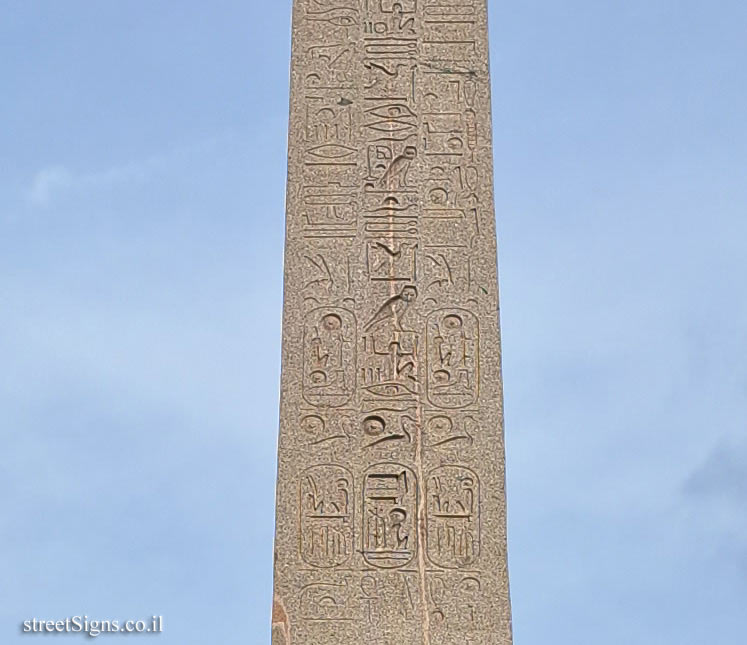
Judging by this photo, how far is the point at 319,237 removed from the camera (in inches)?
300

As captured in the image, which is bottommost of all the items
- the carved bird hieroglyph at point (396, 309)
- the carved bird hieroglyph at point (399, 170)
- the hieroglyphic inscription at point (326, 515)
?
the hieroglyphic inscription at point (326, 515)

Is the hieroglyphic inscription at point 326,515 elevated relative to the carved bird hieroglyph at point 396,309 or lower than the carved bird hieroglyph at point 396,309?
lower

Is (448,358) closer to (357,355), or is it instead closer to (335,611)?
(357,355)

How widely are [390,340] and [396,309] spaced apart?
0.11 meters

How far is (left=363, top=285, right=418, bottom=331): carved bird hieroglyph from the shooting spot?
751 centimetres

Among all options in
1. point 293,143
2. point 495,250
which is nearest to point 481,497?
point 495,250

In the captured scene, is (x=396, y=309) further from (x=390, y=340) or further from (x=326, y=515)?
(x=326, y=515)

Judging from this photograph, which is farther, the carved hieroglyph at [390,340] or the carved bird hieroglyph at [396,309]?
the carved bird hieroglyph at [396,309]

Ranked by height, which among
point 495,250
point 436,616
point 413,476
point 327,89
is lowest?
point 436,616

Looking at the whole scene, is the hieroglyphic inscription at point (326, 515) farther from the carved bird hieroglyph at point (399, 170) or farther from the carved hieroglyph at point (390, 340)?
the carved bird hieroglyph at point (399, 170)

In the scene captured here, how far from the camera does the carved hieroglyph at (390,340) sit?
723 cm

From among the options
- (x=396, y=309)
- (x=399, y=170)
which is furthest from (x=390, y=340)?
(x=399, y=170)

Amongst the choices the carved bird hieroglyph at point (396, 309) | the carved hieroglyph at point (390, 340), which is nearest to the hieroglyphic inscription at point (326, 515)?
the carved hieroglyph at point (390, 340)

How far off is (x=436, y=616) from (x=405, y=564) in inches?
7.9
